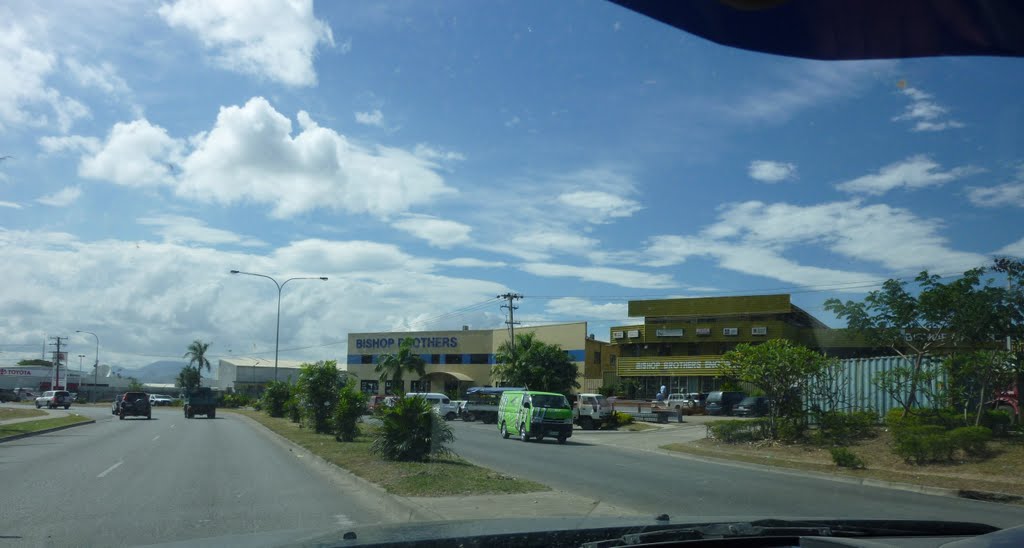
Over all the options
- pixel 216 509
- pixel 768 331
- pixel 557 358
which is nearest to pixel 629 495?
pixel 216 509

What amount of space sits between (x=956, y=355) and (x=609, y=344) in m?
51.5

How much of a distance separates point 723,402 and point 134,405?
3561 cm

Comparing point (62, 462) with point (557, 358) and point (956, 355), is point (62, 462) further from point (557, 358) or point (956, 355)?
point (557, 358)

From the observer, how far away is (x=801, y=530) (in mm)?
4539

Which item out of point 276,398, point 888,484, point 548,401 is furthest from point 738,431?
point 276,398

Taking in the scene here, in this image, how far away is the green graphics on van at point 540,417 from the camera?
28.9 m

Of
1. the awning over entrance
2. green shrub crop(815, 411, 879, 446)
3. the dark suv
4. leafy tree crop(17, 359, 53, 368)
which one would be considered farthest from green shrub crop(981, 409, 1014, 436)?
leafy tree crop(17, 359, 53, 368)

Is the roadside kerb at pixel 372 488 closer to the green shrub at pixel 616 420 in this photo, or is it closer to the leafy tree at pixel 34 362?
the green shrub at pixel 616 420

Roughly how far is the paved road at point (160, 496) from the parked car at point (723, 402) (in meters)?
33.8

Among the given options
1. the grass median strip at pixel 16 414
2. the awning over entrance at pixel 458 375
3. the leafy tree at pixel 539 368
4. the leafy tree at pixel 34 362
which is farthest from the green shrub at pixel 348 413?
the leafy tree at pixel 34 362

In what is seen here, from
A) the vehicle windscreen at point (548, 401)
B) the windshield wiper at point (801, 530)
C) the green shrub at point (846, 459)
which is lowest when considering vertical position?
the green shrub at point (846, 459)

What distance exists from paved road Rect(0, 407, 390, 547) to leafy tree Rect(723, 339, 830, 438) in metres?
13.7

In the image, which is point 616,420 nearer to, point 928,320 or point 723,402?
point 723,402

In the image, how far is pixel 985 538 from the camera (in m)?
2.57
